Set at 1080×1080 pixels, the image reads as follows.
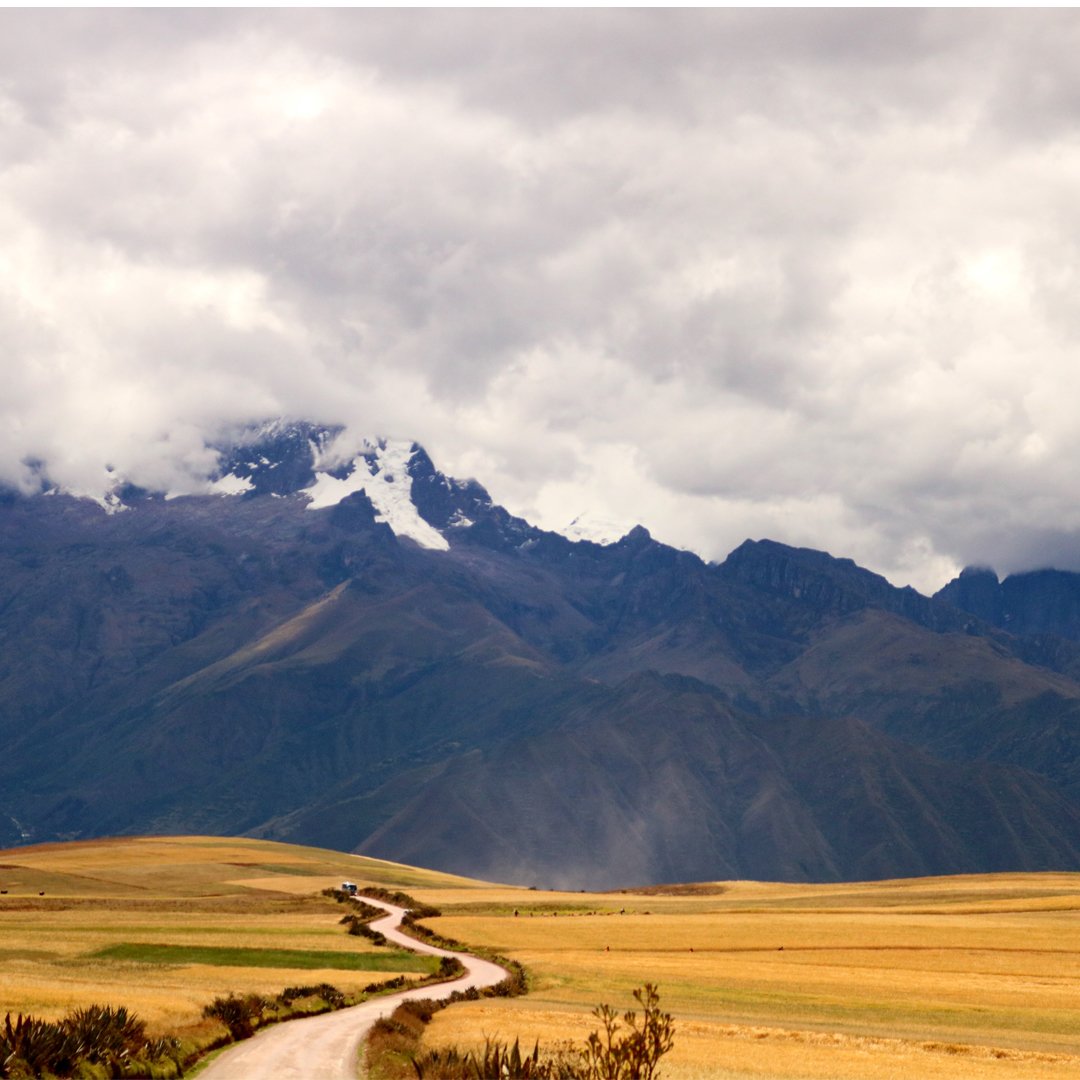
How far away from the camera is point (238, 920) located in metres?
110

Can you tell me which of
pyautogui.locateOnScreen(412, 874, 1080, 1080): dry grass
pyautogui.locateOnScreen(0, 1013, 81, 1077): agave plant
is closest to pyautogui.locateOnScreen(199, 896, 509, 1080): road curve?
pyautogui.locateOnScreen(412, 874, 1080, 1080): dry grass

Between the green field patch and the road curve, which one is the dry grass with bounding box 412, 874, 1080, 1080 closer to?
the road curve

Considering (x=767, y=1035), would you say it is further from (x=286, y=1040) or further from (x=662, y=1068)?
(x=286, y=1040)

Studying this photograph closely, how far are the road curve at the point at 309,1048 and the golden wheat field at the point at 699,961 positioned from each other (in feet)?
10.1

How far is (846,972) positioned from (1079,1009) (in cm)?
1863

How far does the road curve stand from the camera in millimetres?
40156

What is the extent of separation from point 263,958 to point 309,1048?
3854 centimetres

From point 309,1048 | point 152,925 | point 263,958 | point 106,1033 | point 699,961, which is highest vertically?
point 152,925

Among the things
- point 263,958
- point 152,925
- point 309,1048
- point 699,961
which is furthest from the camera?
point 152,925

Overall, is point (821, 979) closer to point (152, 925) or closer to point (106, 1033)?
point (106, 1033)

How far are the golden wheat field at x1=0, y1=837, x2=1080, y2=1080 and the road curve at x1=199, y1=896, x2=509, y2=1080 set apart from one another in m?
3.09

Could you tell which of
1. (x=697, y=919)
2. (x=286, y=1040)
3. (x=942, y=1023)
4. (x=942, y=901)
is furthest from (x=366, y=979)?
(x=942, y=901)

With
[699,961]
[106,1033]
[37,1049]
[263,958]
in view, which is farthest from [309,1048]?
[699,961]

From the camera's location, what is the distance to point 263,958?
81.9 metres
